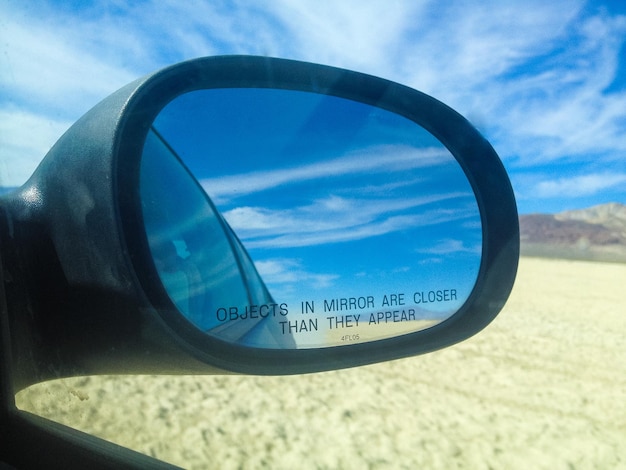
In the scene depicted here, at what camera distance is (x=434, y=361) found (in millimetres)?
4453

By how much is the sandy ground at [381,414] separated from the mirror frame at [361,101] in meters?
0.62

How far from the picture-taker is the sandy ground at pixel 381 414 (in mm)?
2238

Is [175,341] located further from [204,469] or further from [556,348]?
[556,348]

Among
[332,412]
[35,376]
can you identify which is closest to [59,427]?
[35,376]

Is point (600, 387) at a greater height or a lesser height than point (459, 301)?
lesser

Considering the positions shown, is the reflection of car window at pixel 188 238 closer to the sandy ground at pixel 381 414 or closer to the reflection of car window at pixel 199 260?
the reflection of car window at pixel 199 260

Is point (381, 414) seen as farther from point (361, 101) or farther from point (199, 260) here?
point (361, 101)

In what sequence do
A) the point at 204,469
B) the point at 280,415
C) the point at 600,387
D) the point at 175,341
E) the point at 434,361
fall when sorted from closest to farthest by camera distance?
the point at 175,341 → the point at 204,469 → the point at 280,415 → the point at 600,387 → the point at 434,361

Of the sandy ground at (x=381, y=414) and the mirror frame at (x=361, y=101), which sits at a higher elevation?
the mirror frame at (x=361, y=101)

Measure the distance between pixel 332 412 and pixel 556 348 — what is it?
9.39 ft

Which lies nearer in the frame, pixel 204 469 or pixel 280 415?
pixel 204 469

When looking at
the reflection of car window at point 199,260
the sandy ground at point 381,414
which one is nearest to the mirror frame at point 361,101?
the reflection of car window at point 199,260

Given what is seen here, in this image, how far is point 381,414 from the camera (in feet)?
9.52

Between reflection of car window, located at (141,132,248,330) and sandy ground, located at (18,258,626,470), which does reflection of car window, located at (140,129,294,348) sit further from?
sandy ground, located at (18,258,626,470)
